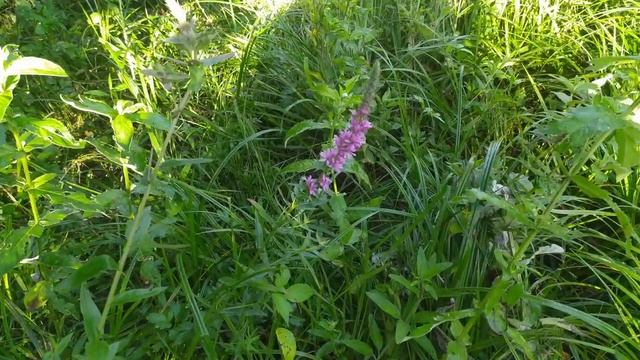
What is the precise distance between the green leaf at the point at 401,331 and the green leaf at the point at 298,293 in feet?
0.69

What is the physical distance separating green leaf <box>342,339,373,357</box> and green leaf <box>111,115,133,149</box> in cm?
66

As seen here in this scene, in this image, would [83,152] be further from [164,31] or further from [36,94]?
[164,31]

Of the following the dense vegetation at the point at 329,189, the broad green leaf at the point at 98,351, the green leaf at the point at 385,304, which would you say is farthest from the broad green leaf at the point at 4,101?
the green leaf at the point at 385,304

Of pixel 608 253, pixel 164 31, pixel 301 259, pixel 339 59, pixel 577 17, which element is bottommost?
pixel 608 253

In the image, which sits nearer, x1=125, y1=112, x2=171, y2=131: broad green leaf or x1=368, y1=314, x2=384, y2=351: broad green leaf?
x1=125, y1=112, x2=171, y2=131: broad green leaf

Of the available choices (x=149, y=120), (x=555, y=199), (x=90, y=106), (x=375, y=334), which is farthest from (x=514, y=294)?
(x=90, y=106)

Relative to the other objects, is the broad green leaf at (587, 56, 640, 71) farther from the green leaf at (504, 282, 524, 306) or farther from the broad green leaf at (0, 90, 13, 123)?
the broad green leaf at (0, 90, 13, 123)

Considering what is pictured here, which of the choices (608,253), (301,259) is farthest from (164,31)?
(608,253)

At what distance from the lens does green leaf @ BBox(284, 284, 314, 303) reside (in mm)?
1349

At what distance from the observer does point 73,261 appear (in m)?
1.29

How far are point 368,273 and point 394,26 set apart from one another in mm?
1456

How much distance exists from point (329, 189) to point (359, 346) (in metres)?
0.39

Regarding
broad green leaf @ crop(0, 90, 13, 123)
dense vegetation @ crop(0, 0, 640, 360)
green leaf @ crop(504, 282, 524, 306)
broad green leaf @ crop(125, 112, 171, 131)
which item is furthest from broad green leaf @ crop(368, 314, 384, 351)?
broad green leaf @ crop(0, 90, 13, 123)

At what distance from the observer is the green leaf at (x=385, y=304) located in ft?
4.63
